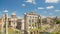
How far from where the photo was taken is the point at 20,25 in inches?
111

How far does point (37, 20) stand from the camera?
9.21 feet

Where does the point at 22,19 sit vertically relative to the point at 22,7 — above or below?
below

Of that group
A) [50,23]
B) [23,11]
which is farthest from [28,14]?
[50,23]

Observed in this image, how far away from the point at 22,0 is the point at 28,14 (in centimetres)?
25

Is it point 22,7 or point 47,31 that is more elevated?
point 22,7

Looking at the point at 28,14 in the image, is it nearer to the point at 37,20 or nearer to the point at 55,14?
the point at 37,20

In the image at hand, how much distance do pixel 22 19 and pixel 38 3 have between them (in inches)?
15.0

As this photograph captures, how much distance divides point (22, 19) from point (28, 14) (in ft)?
0.44

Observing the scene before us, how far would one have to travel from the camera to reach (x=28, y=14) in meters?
2.77

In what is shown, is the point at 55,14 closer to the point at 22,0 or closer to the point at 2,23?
the point at 22,0

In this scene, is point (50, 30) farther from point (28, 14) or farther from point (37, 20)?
point (28, 14)

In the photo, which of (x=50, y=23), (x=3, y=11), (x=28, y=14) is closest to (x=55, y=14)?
(x=50, y=23)

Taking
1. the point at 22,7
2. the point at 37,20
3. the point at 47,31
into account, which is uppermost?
the point at 22,7

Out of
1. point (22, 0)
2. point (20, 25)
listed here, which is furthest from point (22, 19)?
point (22, 0)
